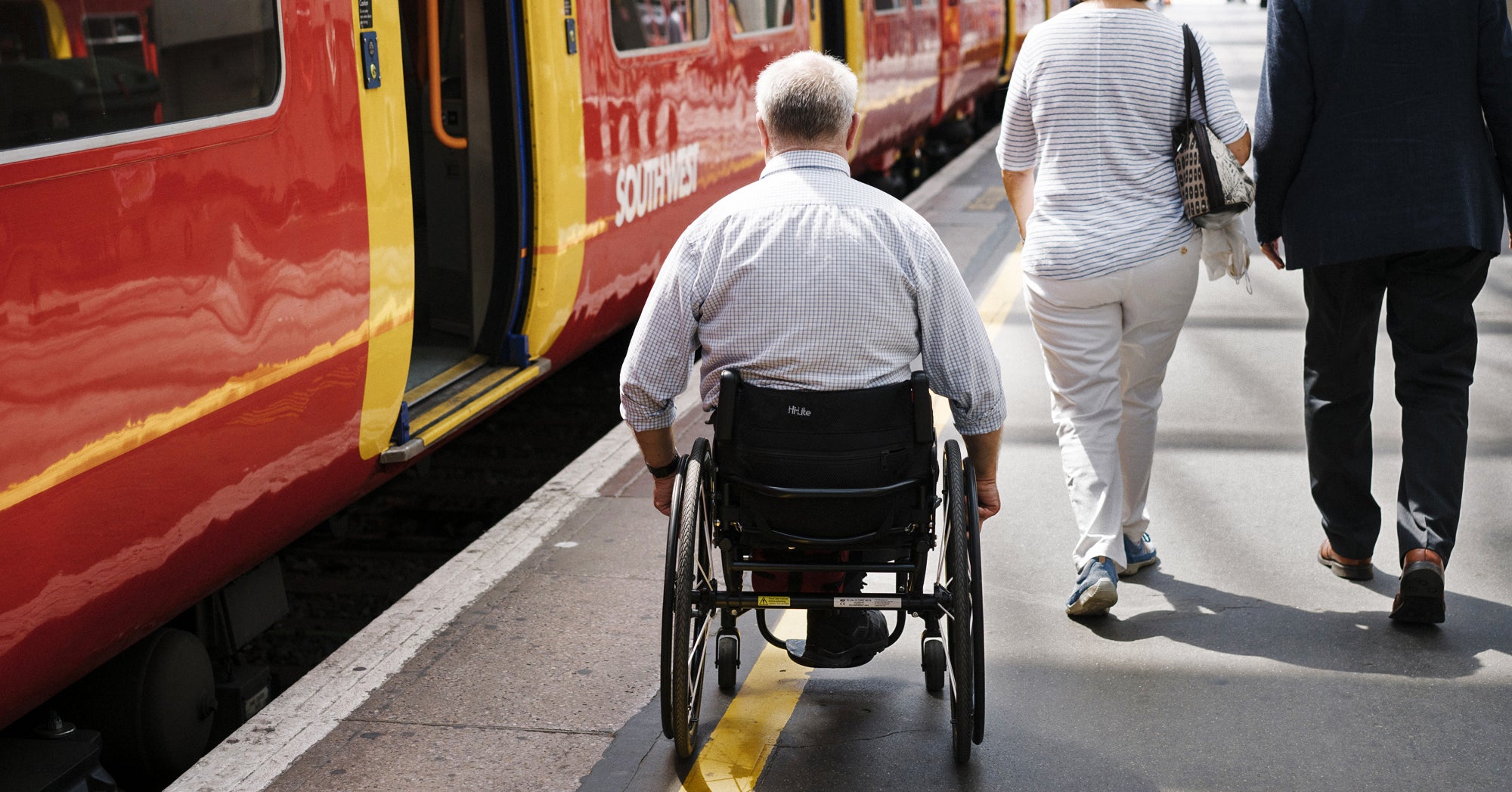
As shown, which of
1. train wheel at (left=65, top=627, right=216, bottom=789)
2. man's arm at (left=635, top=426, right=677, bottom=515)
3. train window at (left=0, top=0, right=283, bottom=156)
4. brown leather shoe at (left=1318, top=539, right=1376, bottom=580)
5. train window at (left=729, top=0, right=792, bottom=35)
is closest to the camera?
train window at (left=0, top=0, right=283, bottom=156)

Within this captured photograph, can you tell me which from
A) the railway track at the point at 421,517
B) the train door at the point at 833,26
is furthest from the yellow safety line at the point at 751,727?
the train door at the point at 833,26

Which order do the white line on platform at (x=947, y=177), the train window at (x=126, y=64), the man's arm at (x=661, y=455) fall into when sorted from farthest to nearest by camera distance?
1. the white line on platform at (x=947, y=177)
2. the man's arm at (x=661, y=455)
3. the train window at (x=126, y=64)

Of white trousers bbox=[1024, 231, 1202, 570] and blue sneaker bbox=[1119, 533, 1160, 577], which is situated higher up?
white trousers bbox=[1024, 231, 1202, 570]

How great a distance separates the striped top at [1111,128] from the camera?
3.45 meters

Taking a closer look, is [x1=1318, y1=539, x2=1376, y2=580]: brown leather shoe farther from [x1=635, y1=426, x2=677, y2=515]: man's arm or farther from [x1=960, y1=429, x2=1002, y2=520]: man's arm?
[x1=635, y1=426, x2=677, y2=515]: man's arm

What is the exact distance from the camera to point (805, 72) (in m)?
2.86

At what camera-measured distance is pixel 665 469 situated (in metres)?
3.04

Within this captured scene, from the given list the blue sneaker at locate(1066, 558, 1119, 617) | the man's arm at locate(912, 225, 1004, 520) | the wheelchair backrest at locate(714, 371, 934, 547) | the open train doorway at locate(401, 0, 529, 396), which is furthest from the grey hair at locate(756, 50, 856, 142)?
the open train doorway at locate(401, 0, 529, 396)

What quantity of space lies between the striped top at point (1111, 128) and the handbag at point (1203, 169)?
2cm

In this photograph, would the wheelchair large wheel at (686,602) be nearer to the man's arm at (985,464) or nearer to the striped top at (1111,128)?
the man's arm at (985,464)

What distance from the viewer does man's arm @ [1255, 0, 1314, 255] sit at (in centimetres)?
348

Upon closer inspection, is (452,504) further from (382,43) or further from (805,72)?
(805,72)

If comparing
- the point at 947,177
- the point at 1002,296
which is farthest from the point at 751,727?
the point at 947,177

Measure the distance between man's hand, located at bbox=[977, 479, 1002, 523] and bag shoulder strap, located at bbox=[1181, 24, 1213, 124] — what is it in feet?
3.52
